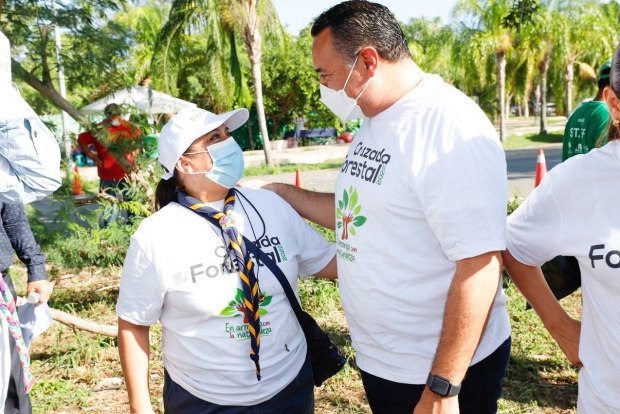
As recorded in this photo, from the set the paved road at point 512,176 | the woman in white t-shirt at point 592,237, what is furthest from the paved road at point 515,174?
the woman in white t-shirt at point 592,237

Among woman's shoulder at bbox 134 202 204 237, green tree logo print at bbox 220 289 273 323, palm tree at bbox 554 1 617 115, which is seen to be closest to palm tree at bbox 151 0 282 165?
woman's shoulder at bbox 134 202 204 237

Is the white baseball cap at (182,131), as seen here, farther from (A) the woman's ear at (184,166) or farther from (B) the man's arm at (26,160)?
(B) the man's arm at (26,160)

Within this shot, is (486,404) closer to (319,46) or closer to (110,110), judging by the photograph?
(319,46)

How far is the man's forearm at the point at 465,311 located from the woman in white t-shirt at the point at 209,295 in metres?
0.64

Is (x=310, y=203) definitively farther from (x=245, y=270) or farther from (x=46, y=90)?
(x=46, y=90)

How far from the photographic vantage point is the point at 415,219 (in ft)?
5.80

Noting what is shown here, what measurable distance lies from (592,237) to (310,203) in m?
1.14

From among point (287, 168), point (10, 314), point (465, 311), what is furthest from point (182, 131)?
point (287, 168)

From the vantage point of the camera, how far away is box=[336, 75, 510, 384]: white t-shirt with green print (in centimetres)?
165

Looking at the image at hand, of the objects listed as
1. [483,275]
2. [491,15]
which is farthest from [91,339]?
[491,15]

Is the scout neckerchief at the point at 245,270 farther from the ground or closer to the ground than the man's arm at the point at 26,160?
closer to the ground

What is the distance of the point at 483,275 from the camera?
1.67 m

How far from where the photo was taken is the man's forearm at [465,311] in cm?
166

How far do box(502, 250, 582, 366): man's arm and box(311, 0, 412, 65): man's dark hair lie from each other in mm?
726
